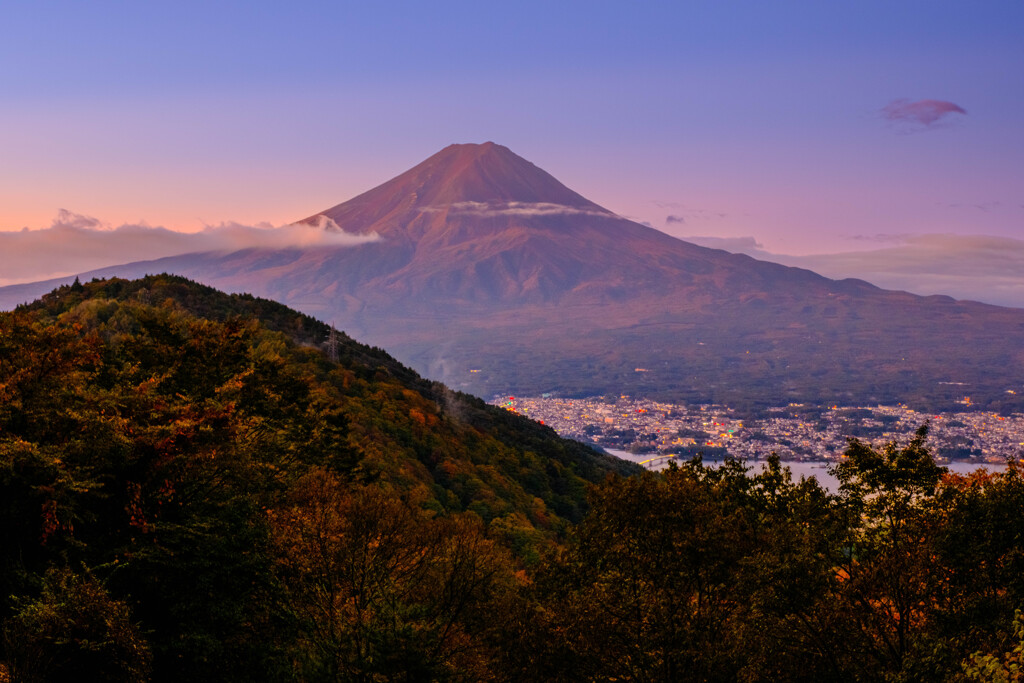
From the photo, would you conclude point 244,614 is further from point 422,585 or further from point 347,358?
point 347,358

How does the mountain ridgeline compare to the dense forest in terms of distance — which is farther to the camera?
the mountain ridgeline

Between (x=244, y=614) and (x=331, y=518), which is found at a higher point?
(x=331, y=518)

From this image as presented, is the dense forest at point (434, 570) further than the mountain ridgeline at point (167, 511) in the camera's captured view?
No

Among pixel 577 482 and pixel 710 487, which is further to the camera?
pixel 577 482

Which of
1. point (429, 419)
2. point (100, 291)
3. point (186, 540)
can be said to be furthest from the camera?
point (100, 291)

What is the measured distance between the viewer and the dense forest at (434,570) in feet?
52.1

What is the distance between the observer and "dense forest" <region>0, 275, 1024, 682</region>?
15883mm

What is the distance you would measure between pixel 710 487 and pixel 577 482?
47855 mm

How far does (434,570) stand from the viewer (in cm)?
2398

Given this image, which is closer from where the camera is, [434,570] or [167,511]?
[167,511]

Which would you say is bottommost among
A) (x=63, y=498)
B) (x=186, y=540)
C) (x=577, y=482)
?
(x=577, y=482)

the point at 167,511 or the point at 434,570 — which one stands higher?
the point at 167,511

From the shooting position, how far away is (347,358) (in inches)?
Answer: 3506

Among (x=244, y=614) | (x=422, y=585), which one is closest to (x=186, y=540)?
(x=244, y=614)
